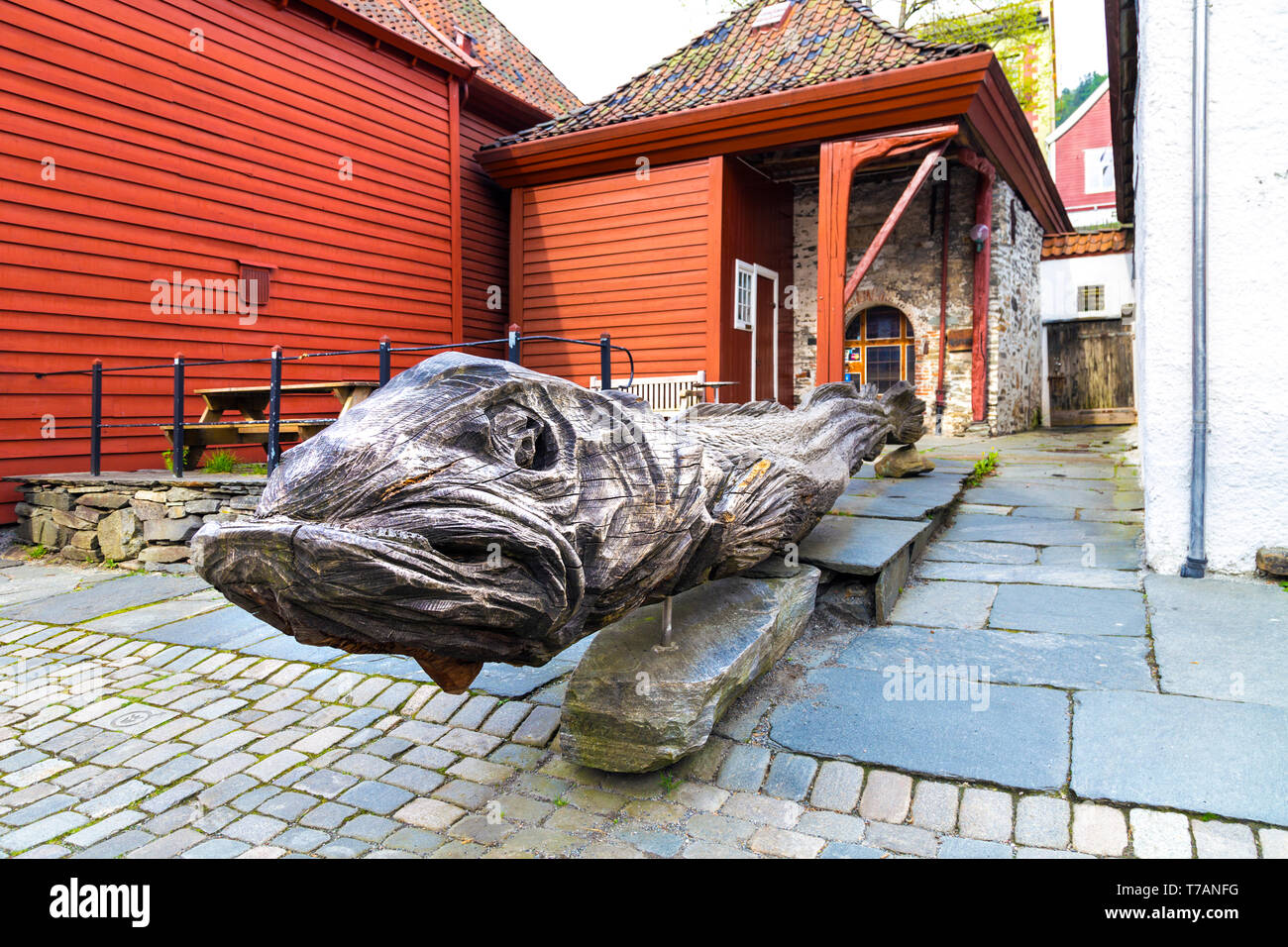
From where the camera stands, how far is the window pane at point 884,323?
477 inches

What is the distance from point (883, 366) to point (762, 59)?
16.1 ft

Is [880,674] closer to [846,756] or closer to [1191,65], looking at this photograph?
[846,756]

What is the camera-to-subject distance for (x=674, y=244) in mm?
9680

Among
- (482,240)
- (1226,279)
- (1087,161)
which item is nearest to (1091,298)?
(482,240)

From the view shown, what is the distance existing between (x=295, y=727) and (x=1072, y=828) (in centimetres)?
248

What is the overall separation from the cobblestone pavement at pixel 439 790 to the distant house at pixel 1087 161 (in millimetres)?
30242

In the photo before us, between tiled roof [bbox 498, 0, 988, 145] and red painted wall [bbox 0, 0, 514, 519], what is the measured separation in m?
1.98

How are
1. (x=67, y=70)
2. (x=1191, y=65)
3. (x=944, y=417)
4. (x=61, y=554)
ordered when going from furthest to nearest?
(x=944, y=417) < (x=67, y=70) < (x=61, y=554) < (x=1191, y=65)

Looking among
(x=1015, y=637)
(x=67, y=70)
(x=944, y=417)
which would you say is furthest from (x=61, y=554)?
(x=944, y=417)

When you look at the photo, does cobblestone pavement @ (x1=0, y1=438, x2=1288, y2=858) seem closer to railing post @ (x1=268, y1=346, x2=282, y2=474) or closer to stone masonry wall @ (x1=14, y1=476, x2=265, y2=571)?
railing post @ (x1=268, y1=346, x2=282, y2=474)

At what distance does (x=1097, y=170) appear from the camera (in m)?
27.6

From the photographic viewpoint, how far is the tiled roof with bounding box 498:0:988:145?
8234mm

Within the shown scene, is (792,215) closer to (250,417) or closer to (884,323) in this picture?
(884,323)

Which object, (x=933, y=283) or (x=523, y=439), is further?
(x=933, y=283)
